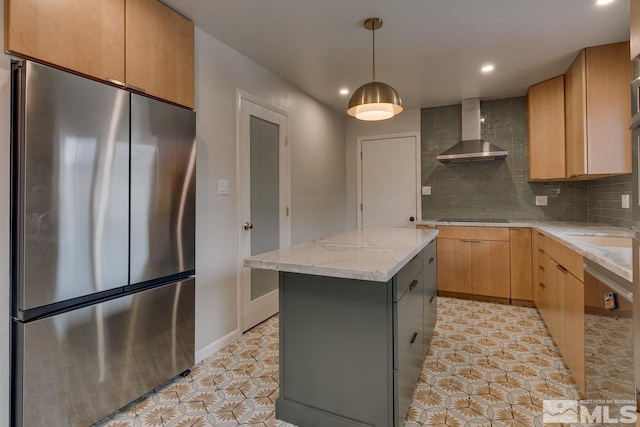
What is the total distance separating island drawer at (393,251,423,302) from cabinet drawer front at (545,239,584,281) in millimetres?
846

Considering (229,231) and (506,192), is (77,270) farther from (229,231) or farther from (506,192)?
(506,192)

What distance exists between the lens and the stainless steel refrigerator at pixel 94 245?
141cm

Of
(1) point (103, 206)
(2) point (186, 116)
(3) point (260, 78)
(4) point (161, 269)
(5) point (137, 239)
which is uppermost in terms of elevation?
(3) point (260, 78)

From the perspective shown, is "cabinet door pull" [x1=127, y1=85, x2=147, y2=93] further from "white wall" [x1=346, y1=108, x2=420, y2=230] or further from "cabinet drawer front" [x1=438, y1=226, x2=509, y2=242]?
"white wall" [x1=346, y1=108, x2=420, y2=230]

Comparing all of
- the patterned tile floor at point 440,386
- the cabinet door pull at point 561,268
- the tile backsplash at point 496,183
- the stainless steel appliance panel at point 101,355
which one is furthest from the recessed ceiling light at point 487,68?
the stainless steel appliance panel at point 101,355

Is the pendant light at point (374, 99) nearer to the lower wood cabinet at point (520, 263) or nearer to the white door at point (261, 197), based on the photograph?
the white door at point (261, 197)

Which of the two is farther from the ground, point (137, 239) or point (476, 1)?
point (476, 1)

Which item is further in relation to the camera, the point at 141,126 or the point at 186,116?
the point at 186,116

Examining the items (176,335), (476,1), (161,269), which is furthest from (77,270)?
(476,1)

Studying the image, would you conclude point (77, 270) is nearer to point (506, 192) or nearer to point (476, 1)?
point (476, 1)

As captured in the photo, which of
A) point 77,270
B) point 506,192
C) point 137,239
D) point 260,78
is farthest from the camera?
point 506,192

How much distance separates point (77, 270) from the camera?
60.7 inches

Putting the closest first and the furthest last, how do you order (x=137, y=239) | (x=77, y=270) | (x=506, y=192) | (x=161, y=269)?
(x=77, y=270), (x=137, y=239), (x=161, y=269), (x=506, y=192)

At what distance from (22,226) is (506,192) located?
14.6 feet
